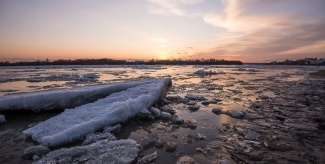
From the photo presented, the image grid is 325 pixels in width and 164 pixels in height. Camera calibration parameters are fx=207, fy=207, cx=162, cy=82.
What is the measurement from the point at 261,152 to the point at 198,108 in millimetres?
3317

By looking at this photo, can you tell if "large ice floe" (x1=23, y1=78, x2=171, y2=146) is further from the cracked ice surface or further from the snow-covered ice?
the cracked ice surface

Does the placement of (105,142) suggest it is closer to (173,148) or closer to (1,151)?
(173,148)

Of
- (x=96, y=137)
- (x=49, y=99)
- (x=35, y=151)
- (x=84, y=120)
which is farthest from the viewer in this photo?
(x=49, y=99)

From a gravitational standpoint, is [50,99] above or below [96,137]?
above

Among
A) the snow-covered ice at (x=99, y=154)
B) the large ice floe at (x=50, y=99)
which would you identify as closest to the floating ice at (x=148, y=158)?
the snow-covered ice at (x=99, y=154)

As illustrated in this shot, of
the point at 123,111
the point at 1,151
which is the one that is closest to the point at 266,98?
the point at 123,111

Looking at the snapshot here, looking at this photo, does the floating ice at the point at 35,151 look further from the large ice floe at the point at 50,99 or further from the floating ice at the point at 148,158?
the large ice floe at the point at 50,99

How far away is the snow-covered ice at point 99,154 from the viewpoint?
321 centimetres

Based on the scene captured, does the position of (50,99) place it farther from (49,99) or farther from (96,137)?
(96,137)

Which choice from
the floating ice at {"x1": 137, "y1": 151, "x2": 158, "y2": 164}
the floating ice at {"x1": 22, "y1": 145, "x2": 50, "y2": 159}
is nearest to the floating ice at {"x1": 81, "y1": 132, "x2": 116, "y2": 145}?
the floating ice at {"x1": 22, "y1": 145, "x2": 50, "y2": 159}

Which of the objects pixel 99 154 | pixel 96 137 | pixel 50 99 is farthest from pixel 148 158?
pixel 50 99

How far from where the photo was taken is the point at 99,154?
11.2 ft

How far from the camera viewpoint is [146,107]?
246 inches

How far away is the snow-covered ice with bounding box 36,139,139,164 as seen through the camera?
3.21 metres
